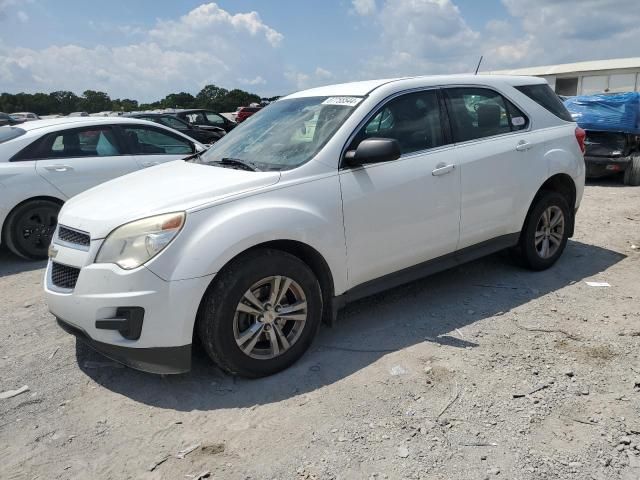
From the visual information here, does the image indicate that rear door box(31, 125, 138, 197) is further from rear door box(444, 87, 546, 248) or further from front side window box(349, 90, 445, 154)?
rear door box(444, 87, 546, 248)

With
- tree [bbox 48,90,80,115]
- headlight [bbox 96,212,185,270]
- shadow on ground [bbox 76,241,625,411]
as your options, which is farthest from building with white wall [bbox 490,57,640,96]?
tree [bbox 48,90,80,115]

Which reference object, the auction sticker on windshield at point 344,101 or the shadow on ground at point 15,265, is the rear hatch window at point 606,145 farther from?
the shadow on ground at point 15,265

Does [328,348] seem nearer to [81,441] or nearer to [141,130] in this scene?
[81,441]

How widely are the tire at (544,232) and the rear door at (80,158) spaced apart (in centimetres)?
482

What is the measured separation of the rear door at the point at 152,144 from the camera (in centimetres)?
704

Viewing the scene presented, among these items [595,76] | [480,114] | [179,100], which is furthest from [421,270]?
[179,100]

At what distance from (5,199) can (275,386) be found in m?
4.40

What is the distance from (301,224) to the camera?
3361 millimetres

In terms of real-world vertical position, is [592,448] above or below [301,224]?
below

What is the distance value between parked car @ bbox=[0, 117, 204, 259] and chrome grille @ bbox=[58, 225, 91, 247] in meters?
3.10

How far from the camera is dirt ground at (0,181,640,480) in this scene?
8.64 ft

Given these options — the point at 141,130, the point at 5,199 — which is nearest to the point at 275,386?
the point at 5,199

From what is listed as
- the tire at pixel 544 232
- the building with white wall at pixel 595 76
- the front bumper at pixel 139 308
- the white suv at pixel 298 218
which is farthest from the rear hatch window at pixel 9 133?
the building with white wall at pixel 595 76

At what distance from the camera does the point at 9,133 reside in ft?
20.9
